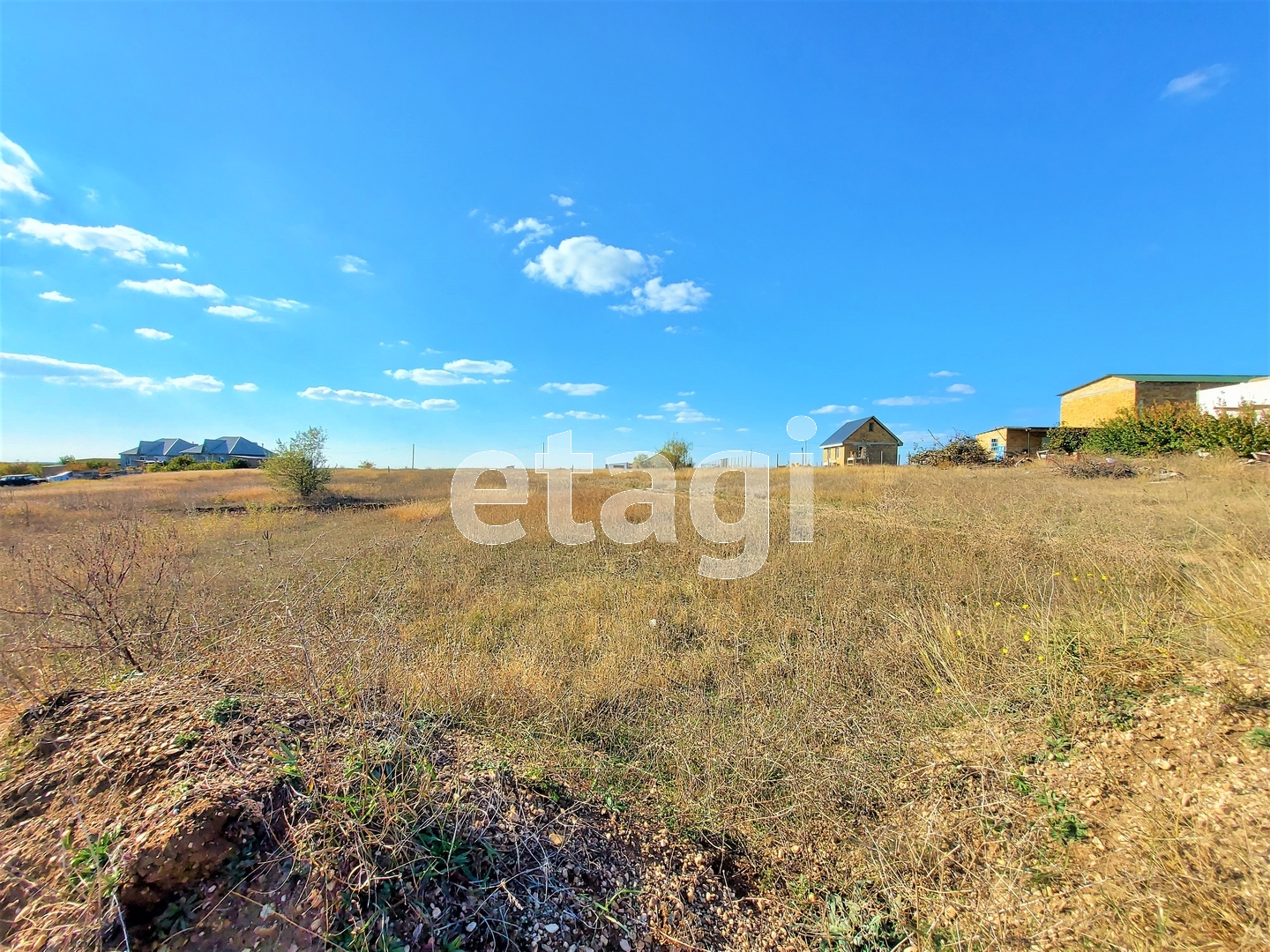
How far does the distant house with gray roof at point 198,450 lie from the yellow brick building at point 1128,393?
76073 millimetres

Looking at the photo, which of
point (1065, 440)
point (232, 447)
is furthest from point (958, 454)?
point (232, 447)

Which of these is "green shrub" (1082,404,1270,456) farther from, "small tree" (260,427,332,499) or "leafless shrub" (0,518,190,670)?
"small tree" (260,427,332,499)

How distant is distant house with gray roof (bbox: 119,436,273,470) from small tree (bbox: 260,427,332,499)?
44.5 meters

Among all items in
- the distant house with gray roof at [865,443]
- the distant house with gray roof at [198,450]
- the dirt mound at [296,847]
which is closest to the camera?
the dirt mound at [296,847]

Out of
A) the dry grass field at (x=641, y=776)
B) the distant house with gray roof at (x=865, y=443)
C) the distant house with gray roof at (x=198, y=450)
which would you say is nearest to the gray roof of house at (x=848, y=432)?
the distant house with gray roof at (x=865, y=443)

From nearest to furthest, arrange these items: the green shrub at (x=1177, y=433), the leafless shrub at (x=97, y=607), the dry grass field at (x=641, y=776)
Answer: the dry grass field at (x=641, y=776) → the leafless shrub at (x=97, y=607) → the green shrub at (x=1177, y=433)

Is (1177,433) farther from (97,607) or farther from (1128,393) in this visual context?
(97,607)

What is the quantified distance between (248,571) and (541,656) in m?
5.19

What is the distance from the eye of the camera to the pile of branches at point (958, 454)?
26.0 meters

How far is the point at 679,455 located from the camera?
33281mm

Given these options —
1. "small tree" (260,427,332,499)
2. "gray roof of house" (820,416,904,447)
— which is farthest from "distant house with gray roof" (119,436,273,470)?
"gray roof of house" (820,416,904,447)

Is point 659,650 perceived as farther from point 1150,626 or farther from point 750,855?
point 1150,626

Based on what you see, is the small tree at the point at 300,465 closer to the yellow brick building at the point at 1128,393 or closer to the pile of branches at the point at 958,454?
the pile of branches at the point at 958,454

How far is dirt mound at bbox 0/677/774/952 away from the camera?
130 centimetres
